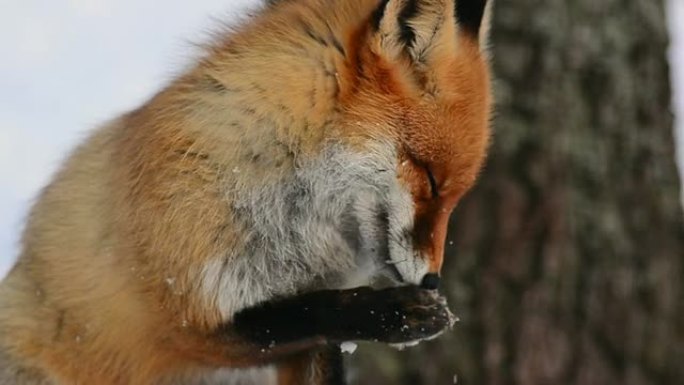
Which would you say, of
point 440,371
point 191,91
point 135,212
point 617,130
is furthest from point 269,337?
point 617,130

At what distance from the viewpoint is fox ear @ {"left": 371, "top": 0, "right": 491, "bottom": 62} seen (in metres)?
3.66

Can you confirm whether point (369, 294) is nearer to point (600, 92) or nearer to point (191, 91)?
point (191, 91)

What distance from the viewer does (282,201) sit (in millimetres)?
3809

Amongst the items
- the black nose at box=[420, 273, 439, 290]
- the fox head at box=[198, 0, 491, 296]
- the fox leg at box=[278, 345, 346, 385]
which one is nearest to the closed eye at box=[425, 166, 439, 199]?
the fox head at box=[198, 0, 491, 296]

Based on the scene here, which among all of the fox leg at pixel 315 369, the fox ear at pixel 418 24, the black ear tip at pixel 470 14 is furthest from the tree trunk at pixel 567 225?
the fox ear at pixel 418 24

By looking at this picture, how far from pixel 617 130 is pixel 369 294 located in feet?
8.04

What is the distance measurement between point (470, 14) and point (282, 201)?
80 cm

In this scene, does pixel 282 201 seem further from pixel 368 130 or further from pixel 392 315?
pixel 392 315

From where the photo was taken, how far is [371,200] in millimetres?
3787

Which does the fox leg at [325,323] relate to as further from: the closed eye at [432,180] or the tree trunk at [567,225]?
the tree trunk at [567,225]

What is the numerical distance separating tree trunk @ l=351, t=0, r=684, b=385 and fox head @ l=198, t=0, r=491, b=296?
194 cm

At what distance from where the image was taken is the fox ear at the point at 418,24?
366cm

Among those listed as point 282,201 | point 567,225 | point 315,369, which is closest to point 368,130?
point 282,201

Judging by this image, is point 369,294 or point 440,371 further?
point 440,371
